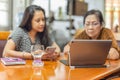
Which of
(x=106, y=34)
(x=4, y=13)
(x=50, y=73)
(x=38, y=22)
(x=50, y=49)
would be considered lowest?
(x=50, y=73)

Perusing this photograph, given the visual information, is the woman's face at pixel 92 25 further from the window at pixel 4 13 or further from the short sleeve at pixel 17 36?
the window at pixel 4 13

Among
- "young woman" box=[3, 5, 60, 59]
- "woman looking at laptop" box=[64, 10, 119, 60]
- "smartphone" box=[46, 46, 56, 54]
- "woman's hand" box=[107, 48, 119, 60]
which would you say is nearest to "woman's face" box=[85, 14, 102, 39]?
"woman looking at laptop" box=[64, 10, 119, 60]

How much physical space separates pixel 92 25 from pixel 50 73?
0.94 metres

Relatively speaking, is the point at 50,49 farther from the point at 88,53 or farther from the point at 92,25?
the point at 92,25

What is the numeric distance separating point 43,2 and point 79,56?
3.29m

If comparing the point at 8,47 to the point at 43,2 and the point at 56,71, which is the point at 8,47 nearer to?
the point at 56,71

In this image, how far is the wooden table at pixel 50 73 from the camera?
131 centimetres

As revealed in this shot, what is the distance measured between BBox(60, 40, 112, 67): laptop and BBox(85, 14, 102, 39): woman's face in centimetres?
54

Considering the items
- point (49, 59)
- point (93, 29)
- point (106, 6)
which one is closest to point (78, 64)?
point (49, 59)

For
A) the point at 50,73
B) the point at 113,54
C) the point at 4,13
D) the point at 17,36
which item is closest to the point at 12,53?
the point at 17,36

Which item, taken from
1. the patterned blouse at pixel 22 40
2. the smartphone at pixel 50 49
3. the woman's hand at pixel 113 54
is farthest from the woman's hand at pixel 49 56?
the woman's hand at pixel 113 54

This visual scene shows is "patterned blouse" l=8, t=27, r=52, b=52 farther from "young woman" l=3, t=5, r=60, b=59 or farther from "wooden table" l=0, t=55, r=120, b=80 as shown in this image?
"wooden table" l=0, t=55, r=120, b=80

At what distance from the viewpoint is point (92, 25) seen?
7.25 ft

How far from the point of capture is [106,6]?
17.9 ft
